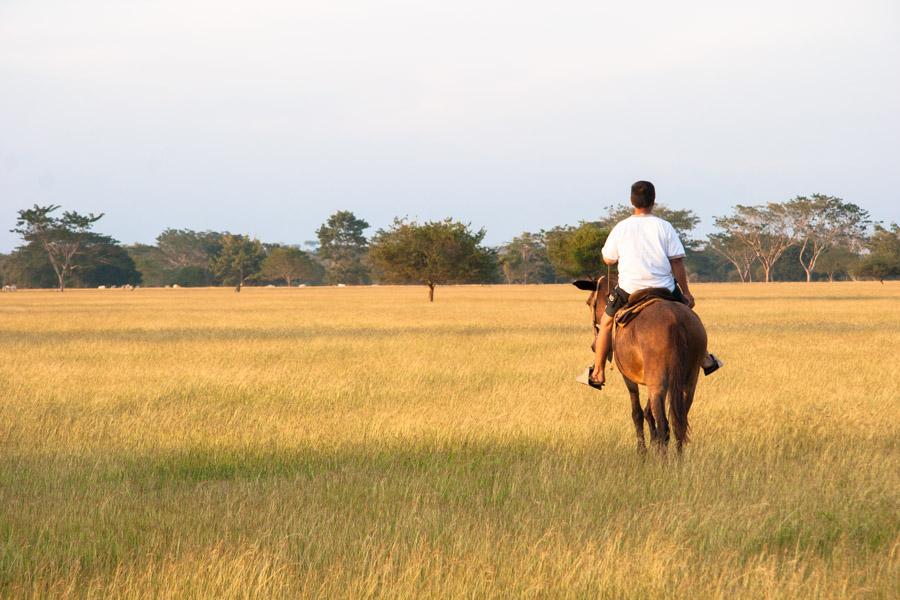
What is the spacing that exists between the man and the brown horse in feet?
1.16

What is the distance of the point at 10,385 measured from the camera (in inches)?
659

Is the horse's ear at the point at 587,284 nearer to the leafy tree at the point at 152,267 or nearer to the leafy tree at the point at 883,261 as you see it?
the leafy tree at the point at 883,261

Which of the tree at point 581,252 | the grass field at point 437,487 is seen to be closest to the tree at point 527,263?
the tree at point 581,252

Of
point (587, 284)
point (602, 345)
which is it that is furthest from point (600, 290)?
point (602, 345)

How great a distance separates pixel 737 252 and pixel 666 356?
14341cm

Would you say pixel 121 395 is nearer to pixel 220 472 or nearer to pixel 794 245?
pixel 220 472

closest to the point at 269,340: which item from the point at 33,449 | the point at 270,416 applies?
the point at 270,416

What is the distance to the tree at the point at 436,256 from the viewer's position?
6919 cm

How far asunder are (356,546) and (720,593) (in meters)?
2.29

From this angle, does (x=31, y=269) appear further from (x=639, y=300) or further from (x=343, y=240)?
(x=639, y=300)

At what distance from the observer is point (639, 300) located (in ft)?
29.3

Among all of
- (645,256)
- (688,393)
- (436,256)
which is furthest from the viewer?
(436,256)

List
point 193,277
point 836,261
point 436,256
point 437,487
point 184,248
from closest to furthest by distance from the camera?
point 437,487
point 436,256
point 836,261
point 193,277
point 184,248

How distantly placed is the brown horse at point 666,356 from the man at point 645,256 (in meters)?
0.35
